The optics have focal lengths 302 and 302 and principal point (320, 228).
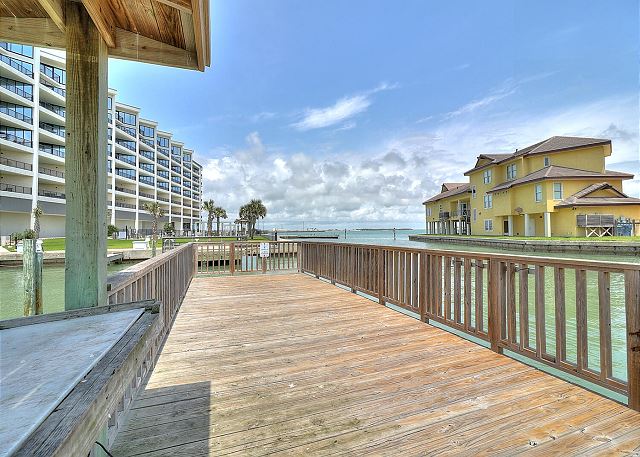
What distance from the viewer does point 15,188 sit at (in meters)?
22.8

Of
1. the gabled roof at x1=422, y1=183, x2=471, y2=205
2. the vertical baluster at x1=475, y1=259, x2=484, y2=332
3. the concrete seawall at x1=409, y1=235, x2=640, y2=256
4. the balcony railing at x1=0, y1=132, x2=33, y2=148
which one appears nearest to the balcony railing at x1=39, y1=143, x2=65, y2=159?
the balcony railing at x1=0, y1=132, x2=33, y2=148

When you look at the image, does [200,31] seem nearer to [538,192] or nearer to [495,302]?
[495,302]

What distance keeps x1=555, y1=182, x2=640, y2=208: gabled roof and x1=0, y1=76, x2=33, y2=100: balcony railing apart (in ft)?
131

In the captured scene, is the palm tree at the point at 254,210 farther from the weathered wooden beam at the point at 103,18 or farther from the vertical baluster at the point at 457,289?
the weathered wooden beam at the point at 103,18

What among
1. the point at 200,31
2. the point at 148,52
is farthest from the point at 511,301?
the point at 148,52

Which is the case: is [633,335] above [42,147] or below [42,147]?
below

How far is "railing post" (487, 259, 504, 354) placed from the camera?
8.66 ft

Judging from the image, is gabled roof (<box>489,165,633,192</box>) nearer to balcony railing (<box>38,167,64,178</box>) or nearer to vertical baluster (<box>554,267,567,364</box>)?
vertical baluster (<box>554,267,567,364</box>)

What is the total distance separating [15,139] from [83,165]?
3135 centimetres

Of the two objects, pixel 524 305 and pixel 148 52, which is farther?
pixel 524 305

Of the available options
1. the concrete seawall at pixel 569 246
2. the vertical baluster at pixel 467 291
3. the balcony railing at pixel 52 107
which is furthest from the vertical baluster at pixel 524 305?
the balcony railing at pixel 52 107

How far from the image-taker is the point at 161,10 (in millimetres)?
1722

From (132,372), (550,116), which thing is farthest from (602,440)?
(550,116)

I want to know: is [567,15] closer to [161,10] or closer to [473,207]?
[161,10]
